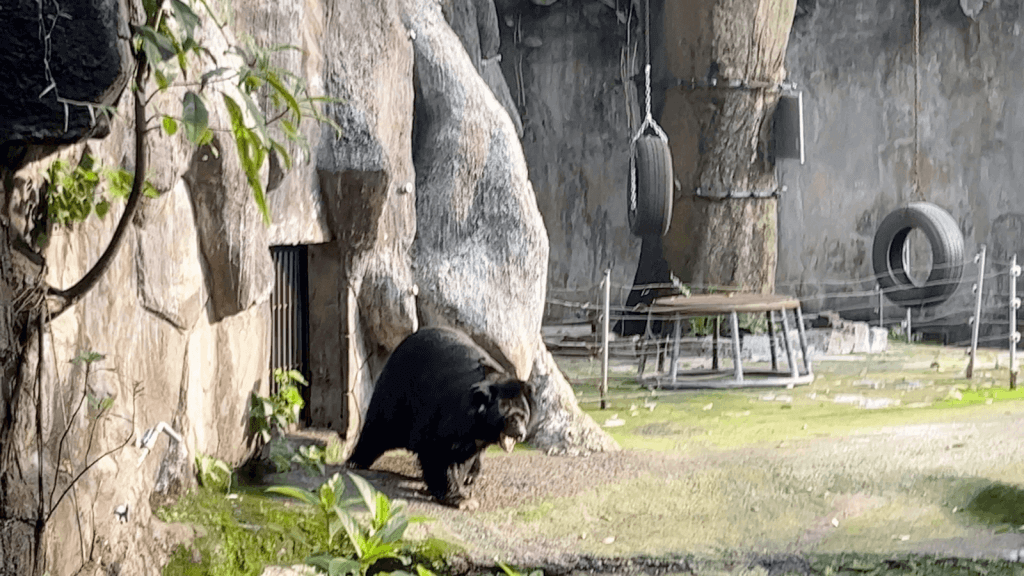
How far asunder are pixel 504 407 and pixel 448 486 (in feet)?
1.56

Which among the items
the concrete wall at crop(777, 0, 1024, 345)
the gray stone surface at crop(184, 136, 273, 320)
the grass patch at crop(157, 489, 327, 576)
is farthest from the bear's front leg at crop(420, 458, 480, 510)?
the concrete wall at crop(777, 0, 1024, 345)

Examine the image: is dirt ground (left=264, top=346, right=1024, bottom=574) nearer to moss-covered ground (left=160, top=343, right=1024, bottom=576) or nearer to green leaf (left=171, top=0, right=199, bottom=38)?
moss-covered ground (left=160, top=343, right=1024, bottom=576)

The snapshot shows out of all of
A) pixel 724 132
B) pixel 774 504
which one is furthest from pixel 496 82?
pixel 774 504

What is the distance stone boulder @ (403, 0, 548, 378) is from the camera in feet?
23.0

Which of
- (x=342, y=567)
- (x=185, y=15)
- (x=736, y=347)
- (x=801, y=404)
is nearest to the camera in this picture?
(x=185, y=15)

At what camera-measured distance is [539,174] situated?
15.4m

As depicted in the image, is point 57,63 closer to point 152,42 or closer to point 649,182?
point 152,42

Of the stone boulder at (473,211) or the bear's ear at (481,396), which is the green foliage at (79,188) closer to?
the bear's ear at (481,396)

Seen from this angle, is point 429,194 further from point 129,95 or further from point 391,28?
point 129,95

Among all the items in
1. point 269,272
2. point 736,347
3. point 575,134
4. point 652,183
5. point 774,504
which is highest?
point 575,134

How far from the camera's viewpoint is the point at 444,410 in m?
5.75

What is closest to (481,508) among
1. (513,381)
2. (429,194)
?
(513,381)

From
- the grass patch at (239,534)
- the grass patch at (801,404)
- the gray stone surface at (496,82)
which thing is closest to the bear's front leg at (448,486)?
the grass patch at (239,534)

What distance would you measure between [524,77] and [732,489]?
10.0 meters
